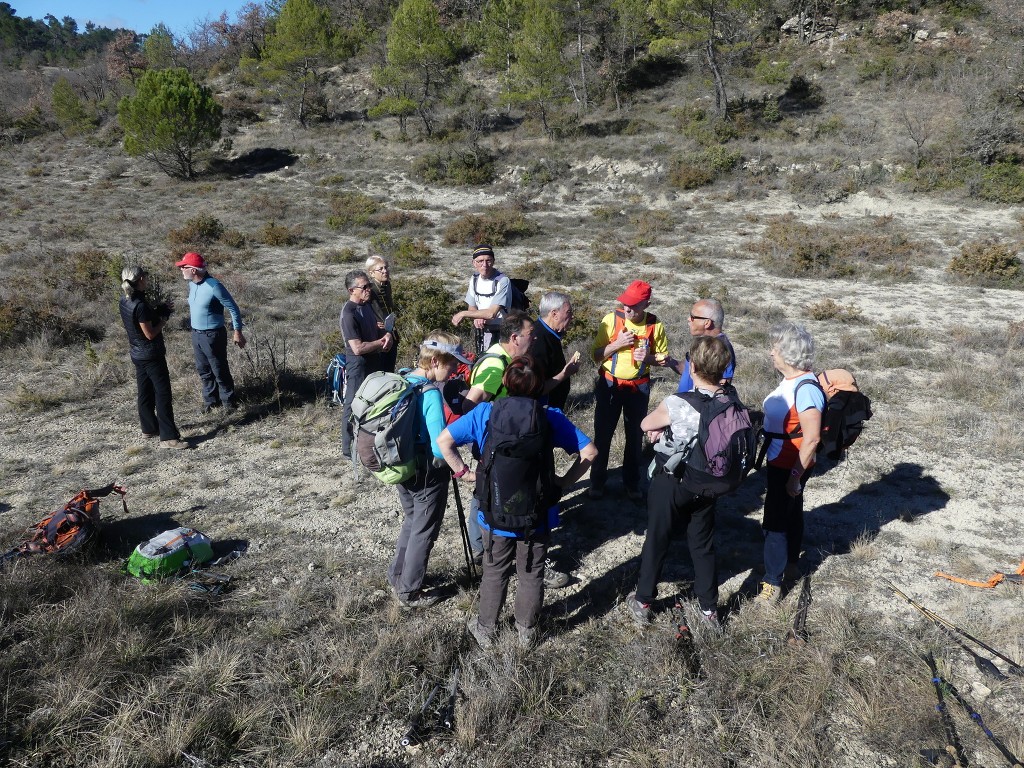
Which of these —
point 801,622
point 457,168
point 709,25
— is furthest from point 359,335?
point 709,25

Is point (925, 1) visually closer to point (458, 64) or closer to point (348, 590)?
point (458, 64)

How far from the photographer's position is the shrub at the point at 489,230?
1598 cm

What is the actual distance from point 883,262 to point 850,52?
23.7 m

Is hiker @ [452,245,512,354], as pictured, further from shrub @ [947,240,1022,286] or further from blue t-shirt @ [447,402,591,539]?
shrub @ [947,240,1022,286]

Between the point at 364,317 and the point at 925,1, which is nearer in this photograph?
the point at 364,317

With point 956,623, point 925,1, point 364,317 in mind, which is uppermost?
point 925,1

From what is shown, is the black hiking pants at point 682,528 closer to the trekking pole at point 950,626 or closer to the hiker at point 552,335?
the hiker at point 552,335

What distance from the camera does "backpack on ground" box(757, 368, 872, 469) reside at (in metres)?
3.16

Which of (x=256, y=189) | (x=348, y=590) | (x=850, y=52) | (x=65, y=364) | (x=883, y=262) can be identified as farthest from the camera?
(x=850, y=52)

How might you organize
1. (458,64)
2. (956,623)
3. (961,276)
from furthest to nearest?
(458,64) → (961,276) → (956,623)

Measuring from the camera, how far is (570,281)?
12.3 metres

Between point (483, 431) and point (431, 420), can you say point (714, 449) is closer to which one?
A: point (483, 431)

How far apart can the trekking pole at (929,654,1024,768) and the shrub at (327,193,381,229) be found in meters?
17.7

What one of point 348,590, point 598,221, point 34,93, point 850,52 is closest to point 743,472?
point 348,590
